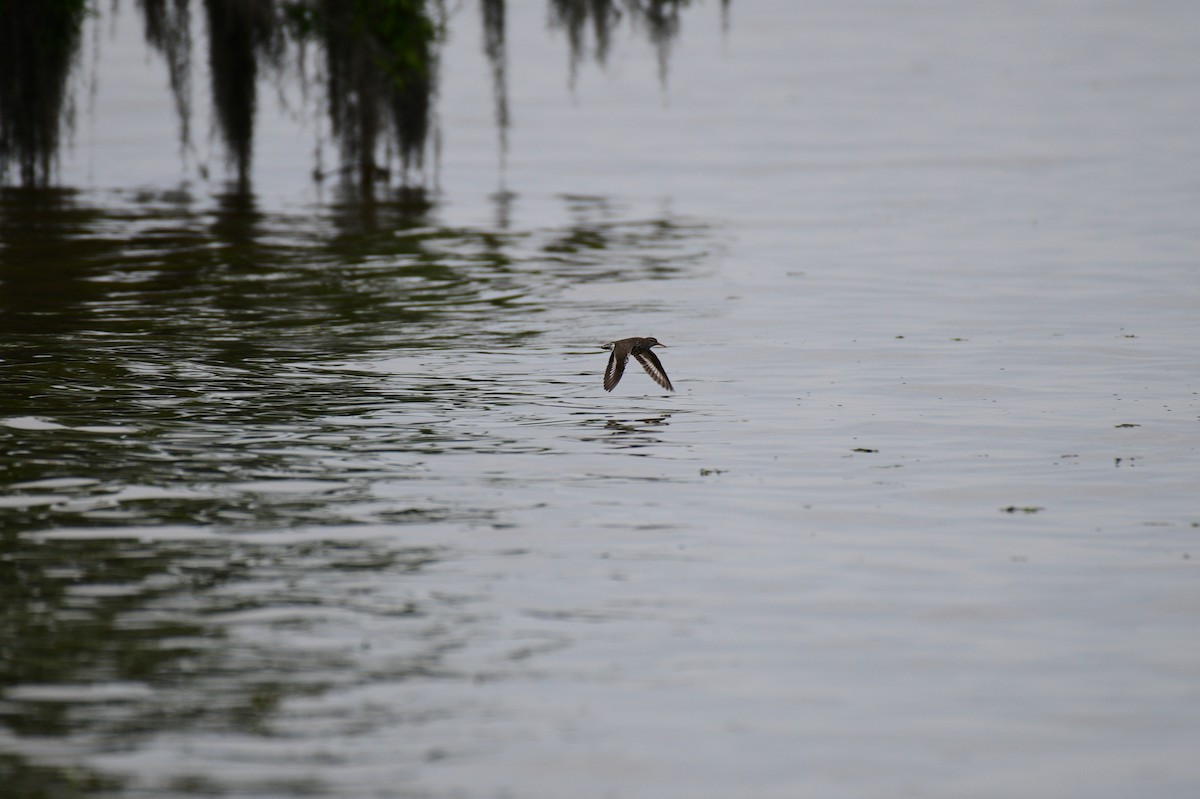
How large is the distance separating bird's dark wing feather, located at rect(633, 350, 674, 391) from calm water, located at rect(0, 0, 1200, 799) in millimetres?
173

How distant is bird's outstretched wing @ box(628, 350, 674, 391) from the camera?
1063 centimetres

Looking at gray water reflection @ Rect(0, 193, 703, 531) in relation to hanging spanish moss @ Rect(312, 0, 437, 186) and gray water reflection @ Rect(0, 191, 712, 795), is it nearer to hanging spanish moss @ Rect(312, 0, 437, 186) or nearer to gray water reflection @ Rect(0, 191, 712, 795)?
gray water reflection @ Rect(0, 191, 712, 795)

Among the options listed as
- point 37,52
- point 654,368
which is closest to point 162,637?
point 654,368

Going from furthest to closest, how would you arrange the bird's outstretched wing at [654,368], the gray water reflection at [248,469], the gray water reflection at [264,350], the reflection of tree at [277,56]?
the reflection of tree at [277,56] → the bird's outstretched wing at [654,368] → the gray water reflection at [264,350] → the gray water reflection at [248,469]

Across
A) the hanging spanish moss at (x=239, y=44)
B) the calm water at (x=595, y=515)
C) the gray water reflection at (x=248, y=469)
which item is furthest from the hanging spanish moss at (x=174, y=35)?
the gray water reflection at (x=248, y=469)

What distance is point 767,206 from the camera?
24.7m

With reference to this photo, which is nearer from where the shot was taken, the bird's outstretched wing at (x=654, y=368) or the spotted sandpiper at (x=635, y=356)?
the spotted sandpiper at (x=635, y=356)

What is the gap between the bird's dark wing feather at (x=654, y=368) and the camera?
10.6 meters

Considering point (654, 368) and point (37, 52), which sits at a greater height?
point (37, 52)

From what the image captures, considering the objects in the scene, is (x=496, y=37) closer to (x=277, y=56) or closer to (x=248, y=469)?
(x=277, y=56)

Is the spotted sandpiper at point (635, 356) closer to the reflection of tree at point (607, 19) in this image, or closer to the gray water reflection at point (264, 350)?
the gray water reflection at point (264, 350)

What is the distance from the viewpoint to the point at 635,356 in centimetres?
1059

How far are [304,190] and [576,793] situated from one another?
2329 cm

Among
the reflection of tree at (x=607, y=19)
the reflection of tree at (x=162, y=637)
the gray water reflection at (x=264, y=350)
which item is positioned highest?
the reflection of tree at (x=607, y=19)
